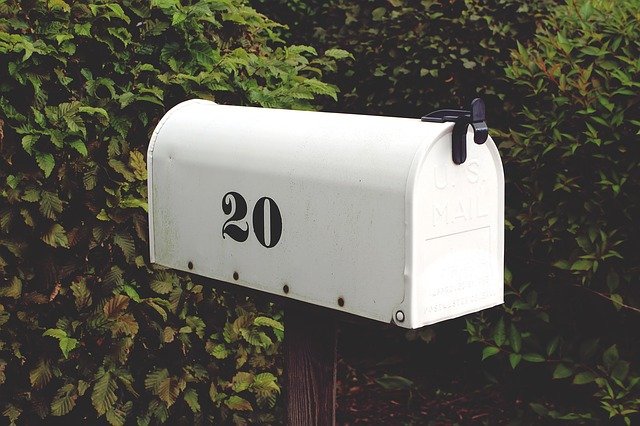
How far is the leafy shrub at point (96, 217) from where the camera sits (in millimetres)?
3070

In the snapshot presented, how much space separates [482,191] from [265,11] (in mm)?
4370

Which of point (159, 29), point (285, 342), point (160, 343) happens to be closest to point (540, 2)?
point (159, 29)

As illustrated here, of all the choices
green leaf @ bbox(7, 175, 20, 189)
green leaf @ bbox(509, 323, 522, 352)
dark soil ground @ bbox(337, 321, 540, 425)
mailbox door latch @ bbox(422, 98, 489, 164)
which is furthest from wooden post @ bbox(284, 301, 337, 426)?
dark soil ground @ bbox(337, 321, 540, 425)

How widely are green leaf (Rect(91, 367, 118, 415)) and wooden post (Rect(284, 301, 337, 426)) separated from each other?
84 cm

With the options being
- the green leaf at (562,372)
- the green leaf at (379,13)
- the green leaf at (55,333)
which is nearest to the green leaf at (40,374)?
the green leaf at (55,333)

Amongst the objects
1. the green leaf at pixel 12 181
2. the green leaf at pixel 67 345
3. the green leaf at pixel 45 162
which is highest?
the green leaf at pixel 45 162

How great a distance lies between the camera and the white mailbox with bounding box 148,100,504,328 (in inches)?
78.7

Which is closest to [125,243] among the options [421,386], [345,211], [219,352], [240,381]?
[219,352]

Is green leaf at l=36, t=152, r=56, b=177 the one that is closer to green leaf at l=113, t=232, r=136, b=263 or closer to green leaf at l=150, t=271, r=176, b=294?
green leaf at l=113, t=232, r=136, b=263

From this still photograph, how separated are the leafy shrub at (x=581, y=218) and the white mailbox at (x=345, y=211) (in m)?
1.68

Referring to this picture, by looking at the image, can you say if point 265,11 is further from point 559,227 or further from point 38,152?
point 38,152

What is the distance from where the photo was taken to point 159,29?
3248 mm

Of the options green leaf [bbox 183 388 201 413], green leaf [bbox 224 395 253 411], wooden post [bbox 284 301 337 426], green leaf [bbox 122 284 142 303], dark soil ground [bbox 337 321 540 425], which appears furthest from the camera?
dark soil ground [bbox 337 321 540 425]

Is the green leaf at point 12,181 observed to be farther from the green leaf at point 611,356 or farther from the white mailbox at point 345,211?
the green leaf at point 611,356
